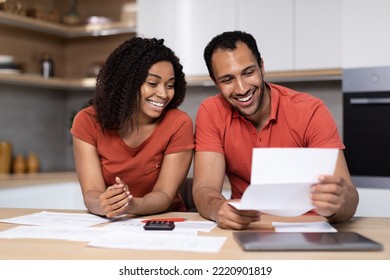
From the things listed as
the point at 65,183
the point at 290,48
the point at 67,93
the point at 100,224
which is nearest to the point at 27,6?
the point at 67,93

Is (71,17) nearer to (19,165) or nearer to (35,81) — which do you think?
(35,81)

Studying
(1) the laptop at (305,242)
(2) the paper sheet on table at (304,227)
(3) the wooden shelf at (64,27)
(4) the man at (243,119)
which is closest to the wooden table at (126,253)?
(1) the laptop at (305,242)

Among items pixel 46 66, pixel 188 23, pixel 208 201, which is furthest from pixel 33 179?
pixel 208 201

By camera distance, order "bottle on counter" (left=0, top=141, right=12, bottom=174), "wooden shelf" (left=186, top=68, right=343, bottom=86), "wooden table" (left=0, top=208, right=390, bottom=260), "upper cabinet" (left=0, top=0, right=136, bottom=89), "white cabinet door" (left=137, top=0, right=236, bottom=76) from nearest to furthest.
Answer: "wooden table" (left=0, top=208, right=390, bottom=260) < "wooden shelf" (left=186, top=68, right=343, bottom=86) < "white cabinet door" (left=137, top=0, right=236, bottom=76) < "bottle on counter" (left=0, top=141, right=12, bottom=174) < "upper cabinet" (left=0, top=0, right=136, bottom=89)

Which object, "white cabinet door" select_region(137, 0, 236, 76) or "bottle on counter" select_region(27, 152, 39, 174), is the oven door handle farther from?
"bottle on counter" select_region(27, 152, 39, 174)

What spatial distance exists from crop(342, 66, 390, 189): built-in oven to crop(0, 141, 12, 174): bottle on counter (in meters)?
2.31

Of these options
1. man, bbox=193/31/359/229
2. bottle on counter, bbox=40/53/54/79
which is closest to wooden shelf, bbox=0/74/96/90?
bottle on counter, bbox=40/53/54/79

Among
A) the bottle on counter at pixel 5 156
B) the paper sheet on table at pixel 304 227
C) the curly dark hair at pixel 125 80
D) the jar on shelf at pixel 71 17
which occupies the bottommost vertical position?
the bottle on counter at pixel 5 156

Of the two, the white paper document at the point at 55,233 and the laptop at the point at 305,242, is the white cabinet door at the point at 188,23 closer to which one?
the white paper document at the point at 55,233

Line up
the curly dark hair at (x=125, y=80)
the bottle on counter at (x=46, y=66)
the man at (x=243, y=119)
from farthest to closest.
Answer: the bottle on counter at (x=46, y=66)
the curly dark hair at (x=125, y=80)
the man at (x=243, y=119)

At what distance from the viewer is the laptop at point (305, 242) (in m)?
1.03

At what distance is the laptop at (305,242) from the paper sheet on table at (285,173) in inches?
3.5

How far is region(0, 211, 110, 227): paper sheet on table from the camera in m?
1.38
